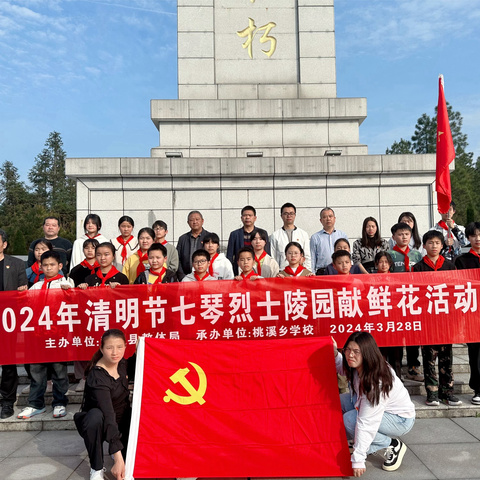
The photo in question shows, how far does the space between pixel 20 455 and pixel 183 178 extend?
663 cm

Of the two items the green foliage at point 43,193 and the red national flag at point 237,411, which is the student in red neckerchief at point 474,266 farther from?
the green foliage at point 43,193

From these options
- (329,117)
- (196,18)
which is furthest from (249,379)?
(196,18)

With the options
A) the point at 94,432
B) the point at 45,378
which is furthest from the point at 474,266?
the point at 45,378

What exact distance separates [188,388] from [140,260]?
2.31 meters

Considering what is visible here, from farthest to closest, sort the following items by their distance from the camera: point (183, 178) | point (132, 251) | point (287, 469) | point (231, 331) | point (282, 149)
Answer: point (282, 149) < point (183, 178) < point (132, 251) < point (231, 331) < point (287, 469)

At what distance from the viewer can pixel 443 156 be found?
7.48 m

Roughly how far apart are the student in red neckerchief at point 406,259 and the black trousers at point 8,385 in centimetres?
451

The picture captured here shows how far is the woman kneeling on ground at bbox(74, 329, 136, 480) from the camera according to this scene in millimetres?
3680

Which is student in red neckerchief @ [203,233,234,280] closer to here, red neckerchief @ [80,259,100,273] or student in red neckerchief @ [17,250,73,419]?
red neckerchief @ [80,259,100,273]

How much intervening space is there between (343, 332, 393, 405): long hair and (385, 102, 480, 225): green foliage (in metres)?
48.3

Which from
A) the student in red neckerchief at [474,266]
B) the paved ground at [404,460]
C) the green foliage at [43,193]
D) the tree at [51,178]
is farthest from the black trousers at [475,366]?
the tree at [51,178]

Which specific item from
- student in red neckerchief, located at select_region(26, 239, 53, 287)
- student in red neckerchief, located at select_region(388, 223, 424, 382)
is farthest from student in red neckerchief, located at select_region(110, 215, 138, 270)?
student in red neckerchief, located at select_region(388, 223, 424, 382)

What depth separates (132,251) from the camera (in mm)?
6566

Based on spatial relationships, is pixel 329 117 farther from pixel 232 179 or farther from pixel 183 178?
pixel 183 178
